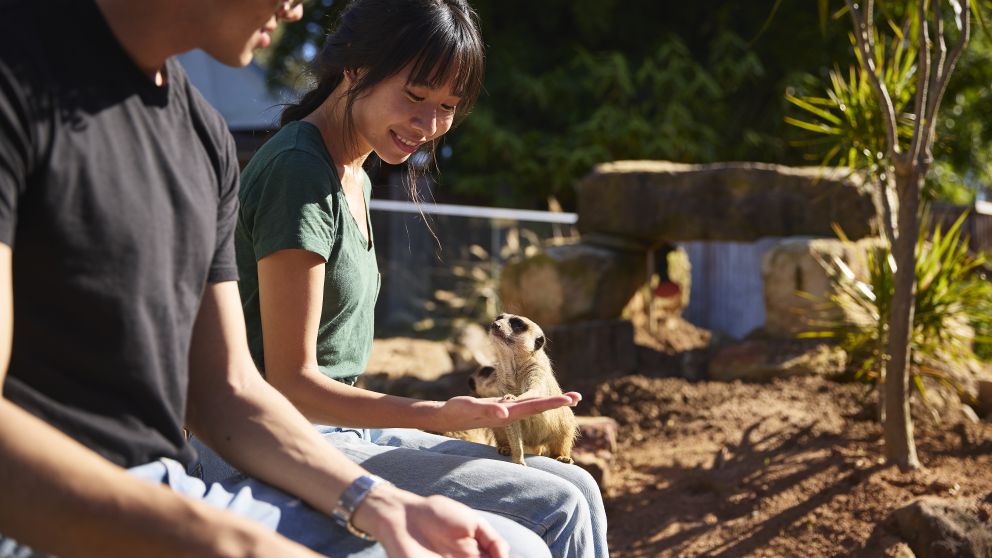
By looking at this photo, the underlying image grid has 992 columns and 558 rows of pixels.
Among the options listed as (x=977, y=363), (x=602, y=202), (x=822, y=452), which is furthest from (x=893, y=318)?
(x=602, y=202)

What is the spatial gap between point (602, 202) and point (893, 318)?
352 cm

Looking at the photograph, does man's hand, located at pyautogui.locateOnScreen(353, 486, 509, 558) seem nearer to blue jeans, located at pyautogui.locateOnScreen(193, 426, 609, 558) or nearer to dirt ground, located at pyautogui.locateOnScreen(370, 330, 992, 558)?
blue jeans, located at pyautogui.locateOnScreen(193, 426, 609, 558)

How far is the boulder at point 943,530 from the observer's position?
3.28 metres

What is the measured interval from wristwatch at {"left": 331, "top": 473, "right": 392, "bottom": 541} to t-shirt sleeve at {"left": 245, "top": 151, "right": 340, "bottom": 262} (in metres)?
0.61

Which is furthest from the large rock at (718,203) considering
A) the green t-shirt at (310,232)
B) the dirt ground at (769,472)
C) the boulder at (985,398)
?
the green t-shirt at (310,232)

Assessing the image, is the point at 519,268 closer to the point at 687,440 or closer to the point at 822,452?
the point at 687,440

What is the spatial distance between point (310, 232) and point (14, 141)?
33.7 inches

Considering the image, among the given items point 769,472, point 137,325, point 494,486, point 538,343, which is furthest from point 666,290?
point 137,325

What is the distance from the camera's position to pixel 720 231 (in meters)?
7.33

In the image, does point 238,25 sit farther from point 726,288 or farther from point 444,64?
point 726,288

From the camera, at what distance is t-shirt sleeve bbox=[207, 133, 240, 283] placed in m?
1.59

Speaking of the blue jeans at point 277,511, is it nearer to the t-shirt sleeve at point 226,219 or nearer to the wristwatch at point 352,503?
the wristwatch at point 352,503

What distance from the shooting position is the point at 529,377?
3.09 metres

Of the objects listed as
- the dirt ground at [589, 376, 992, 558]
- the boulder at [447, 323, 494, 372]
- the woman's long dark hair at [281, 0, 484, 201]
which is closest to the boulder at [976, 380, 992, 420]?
the dirt ground at [589, 376, 992, 558]
